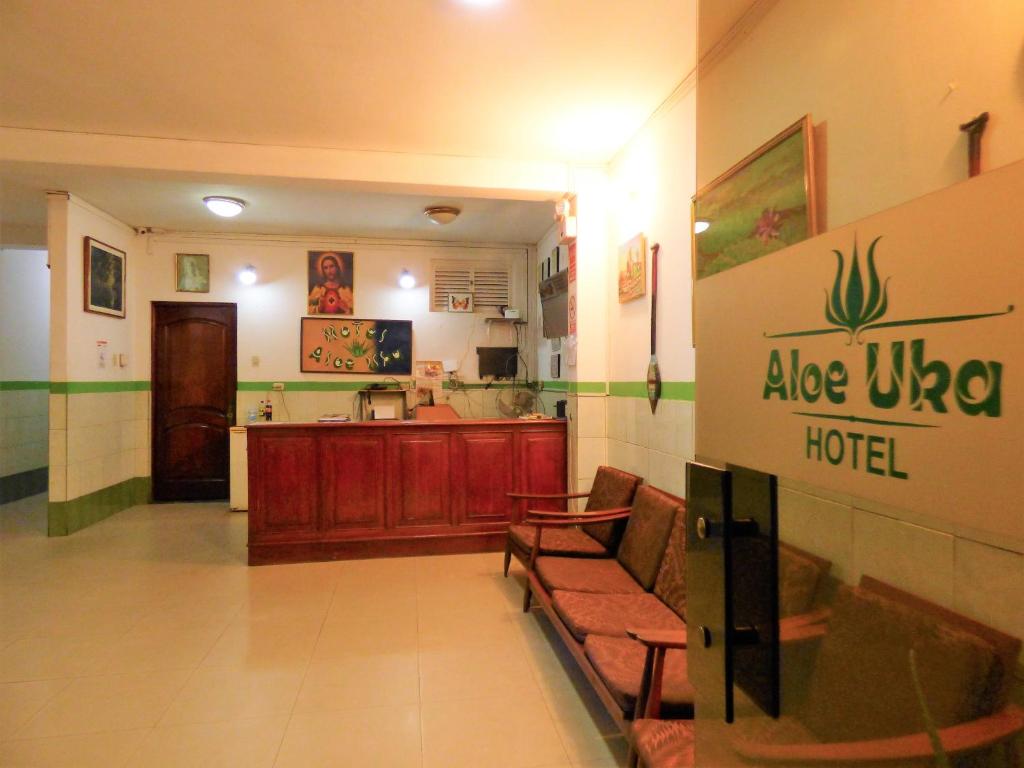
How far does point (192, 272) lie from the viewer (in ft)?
20.8

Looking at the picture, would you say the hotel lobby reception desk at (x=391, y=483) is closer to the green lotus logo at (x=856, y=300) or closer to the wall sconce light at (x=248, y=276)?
the wall sconce light at (x=248, y=276)

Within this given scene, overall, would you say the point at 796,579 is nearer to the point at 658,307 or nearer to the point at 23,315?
the point at 658,307

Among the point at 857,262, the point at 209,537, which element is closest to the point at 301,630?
the point at 209,537

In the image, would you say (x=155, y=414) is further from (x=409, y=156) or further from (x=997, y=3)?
(x=997, y=3)

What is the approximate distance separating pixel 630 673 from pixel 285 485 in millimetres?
3232

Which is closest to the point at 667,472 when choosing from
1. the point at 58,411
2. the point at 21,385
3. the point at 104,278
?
the point at 58,411

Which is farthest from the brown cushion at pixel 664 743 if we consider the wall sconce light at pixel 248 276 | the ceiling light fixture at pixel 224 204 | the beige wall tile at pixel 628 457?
the wall sconce light at pixel 248 276

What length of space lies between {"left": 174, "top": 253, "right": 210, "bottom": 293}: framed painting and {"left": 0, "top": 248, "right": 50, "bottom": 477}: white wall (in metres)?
2.01

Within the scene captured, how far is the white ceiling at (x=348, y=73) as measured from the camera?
264 cm

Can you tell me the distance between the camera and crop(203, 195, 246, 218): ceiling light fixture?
499cm

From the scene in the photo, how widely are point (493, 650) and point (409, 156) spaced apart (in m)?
3.39

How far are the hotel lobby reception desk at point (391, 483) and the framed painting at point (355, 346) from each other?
217 centimetres

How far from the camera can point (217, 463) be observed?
652 centimetres

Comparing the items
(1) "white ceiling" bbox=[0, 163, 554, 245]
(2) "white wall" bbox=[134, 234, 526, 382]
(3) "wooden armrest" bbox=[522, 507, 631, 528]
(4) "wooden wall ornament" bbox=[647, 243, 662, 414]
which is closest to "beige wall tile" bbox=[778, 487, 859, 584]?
(3) "wooden armrest" bbox=[522, 507, 631, 528]
